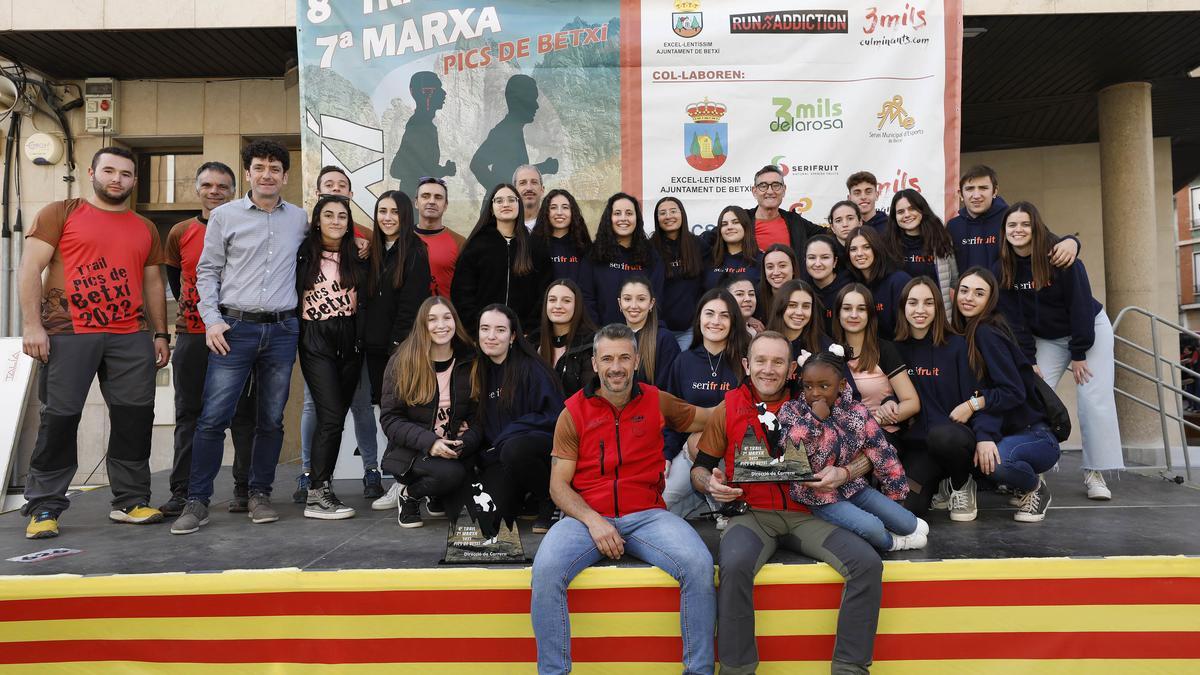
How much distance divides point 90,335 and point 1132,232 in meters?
8.24

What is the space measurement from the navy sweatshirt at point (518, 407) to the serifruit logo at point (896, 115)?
3428mm

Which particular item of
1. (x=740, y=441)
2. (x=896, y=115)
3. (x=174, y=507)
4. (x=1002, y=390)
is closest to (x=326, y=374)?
(x=174, y=507)

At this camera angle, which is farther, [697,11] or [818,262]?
[697,11]

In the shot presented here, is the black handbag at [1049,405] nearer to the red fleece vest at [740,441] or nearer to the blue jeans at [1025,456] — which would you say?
the blue jeans at [1025,456]

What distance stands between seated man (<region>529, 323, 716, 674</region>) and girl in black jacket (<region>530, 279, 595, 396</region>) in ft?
2.38

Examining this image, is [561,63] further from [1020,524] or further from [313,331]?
[1020,524]

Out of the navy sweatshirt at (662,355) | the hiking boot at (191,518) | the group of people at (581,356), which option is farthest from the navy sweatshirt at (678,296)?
the hiking boot at (191,518)

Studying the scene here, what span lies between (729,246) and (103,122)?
19.2 feet

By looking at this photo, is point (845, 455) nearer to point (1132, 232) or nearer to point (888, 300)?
point (888, 300)

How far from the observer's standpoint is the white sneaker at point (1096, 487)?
402 centimetres

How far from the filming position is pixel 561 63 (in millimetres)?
5578

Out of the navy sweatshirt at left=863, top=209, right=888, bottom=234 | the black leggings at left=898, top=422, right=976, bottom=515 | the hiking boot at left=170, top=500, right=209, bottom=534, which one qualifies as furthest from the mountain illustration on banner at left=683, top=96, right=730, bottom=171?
the hiking boot at left=170, top=500, right=209, bottom=534

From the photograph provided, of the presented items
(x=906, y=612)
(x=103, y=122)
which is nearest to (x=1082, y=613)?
(x=906, y=612)

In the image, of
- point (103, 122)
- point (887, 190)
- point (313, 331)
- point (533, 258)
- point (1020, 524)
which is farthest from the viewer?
point (103, 122)
